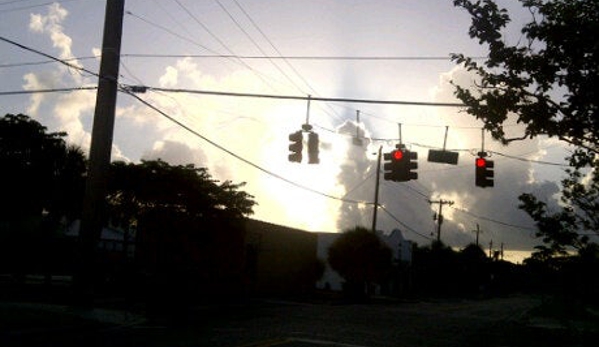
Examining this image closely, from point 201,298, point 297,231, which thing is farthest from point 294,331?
point 297,231

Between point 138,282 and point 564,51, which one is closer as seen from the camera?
point 564,51

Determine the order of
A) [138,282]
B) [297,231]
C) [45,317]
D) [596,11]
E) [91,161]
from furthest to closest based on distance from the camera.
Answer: [297,231] → [138,282] → [91,161] → [45,317] → [596,11]

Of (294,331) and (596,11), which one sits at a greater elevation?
(596,11)

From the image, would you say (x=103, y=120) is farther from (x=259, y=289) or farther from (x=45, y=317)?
(x=259, y=289)

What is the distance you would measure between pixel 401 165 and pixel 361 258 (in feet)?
91.0

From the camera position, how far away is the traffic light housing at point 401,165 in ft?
73.6

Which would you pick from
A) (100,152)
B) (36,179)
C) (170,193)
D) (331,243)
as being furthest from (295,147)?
(331,243)

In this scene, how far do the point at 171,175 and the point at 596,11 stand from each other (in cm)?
2451

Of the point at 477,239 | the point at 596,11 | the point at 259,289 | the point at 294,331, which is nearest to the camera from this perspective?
the point at 596,11

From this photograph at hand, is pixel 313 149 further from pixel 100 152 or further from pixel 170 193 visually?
pixel 170 193

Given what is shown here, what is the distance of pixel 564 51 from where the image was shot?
11.6 metres

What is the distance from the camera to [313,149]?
21.3 metres

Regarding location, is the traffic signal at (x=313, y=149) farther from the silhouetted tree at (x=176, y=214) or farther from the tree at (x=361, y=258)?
the tree at (x=361, y=258)

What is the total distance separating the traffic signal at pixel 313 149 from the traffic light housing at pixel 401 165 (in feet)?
9.12
